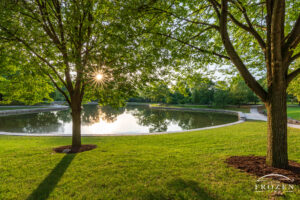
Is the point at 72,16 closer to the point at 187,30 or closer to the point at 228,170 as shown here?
the point at 187,30

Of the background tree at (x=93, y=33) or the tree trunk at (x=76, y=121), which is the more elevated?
the background tree at (x=93, y=33)

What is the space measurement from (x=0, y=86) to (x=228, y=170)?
367 inches

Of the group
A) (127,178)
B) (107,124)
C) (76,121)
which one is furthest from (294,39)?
(107,124)

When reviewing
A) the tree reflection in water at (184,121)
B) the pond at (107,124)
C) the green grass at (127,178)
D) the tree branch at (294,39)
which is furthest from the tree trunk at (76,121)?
the tree reflection in water at (184,121)

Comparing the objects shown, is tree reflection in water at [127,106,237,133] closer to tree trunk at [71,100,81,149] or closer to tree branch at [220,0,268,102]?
tree trunk at [71,100,81,149]

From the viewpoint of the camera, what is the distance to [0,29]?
17.4ft

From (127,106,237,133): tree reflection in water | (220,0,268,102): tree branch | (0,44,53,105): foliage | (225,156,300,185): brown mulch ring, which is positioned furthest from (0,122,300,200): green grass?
(127,106,237,133): tree reflection in water

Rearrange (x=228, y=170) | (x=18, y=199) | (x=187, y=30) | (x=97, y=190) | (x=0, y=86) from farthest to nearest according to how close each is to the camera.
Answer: (x=0, y=86)
(x=187, y=30)
(x=228, y=170)
(x=97, y=190)
(x=18, y=199)

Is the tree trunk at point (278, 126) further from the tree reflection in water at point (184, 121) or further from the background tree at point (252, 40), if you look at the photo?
the tree reflection in water at point (184, 121)

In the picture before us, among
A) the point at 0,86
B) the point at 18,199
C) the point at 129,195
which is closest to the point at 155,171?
the point at 129,195

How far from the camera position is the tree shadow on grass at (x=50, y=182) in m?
3.05

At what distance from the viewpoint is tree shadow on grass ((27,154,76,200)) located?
3.05m

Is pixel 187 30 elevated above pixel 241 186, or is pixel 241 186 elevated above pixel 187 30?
pixel 187 30

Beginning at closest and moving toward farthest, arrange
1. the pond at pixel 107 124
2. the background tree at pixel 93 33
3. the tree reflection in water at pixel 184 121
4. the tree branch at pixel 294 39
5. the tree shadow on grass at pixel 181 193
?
the tree shadow on grass at pixel 181 193 → the tree branch at pixel 294 39 → the background tree at pixel 93 33 → the pond at pixel 107 124 → the tree reflection in water at pixel 184 121
